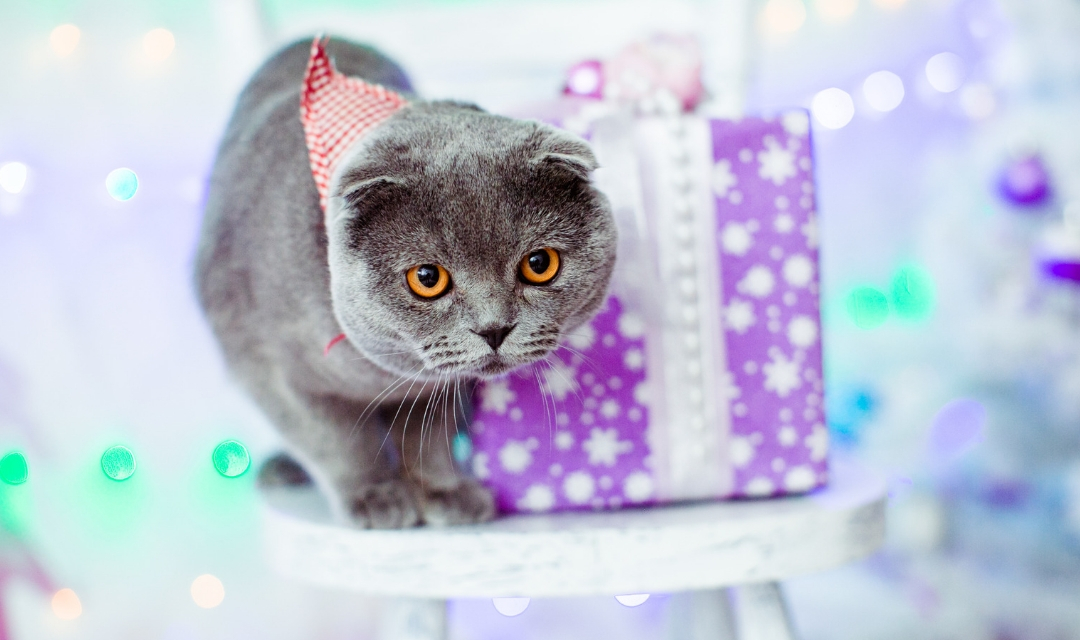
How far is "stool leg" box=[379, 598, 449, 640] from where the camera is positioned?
672 mm

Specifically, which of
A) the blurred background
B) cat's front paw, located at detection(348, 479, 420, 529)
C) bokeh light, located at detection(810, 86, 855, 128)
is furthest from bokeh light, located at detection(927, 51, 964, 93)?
cat's front paw, located at detection(348, 479, 420, 529)

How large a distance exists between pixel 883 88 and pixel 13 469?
62.7 inches

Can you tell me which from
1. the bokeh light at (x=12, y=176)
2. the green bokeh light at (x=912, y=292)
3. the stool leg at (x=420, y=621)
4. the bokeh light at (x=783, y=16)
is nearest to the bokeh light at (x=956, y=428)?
the green bokeh light at (x=912, y=292)

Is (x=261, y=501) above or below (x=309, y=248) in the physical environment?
below

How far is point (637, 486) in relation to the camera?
0.66 meters

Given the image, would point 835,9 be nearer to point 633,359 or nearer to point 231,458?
point 633,359

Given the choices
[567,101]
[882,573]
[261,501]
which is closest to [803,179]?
[567,101]

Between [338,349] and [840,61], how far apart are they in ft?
3.91

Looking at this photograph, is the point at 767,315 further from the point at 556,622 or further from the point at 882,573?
Result: the point at 882,573

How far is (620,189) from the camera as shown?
638 millimetres

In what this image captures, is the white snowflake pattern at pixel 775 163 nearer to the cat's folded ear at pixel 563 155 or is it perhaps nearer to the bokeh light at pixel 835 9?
the cat's folded ear at pixel 563 155

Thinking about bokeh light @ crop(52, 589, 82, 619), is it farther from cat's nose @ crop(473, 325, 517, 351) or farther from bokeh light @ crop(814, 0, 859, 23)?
bokeh light @ crop(814, 0, 859, 23)

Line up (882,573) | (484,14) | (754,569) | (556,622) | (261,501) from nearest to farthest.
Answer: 1. (754,569)
2. (261,501)
3. (484,14)
4. (556,622)
5. (882,573)

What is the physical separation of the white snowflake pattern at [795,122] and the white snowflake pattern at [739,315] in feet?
0.48
